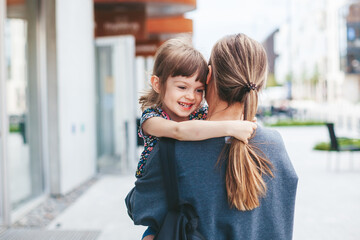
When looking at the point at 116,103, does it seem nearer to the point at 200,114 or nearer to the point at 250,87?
the point at 200,114

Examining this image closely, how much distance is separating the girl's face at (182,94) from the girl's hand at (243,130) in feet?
0.88

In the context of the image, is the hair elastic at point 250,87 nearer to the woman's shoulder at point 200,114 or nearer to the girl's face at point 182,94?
the girl's face at point 182,94

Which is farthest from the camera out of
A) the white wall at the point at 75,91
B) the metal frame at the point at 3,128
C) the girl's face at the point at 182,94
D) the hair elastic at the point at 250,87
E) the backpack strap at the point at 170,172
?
the white wall at the point at 75,91

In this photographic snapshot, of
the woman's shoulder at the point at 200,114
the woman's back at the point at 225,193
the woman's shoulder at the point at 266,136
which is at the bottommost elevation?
the woman's back at the point at 225,193

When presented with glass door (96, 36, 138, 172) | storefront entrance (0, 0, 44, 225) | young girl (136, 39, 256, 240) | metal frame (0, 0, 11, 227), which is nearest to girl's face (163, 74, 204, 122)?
young girl (136, 39, 256, 240)

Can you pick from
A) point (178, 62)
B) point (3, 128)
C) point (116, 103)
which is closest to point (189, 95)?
point (178, 62)

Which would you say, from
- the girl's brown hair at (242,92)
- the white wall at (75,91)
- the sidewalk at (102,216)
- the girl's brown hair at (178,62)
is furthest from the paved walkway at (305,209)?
the girl's brown hair at (242,92)

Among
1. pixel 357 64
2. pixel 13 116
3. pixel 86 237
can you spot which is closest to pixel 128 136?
pixel 13 116

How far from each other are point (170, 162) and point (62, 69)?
5.74 meters

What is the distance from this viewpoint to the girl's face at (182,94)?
1725 mm

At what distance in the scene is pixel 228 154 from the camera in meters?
1.53

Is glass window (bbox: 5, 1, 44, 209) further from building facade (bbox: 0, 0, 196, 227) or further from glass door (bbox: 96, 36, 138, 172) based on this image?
glass door (bbox: 96, 36, 138, 172)

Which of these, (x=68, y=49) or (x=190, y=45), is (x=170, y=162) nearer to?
(x=190, y=45)

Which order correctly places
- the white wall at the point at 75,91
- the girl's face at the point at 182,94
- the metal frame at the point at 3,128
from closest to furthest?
the girl's face at the point at 182,94
the metal frame at the point at 3,128
the white wall at the point at 75,91
